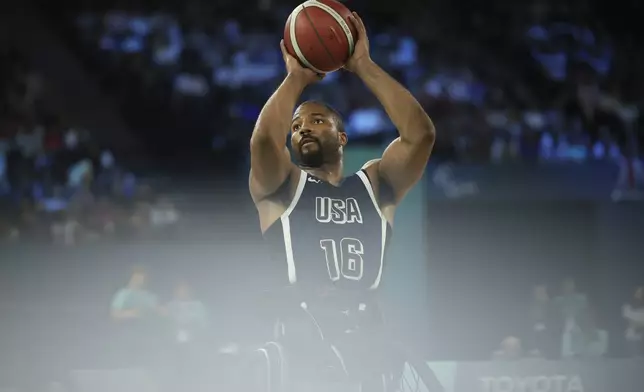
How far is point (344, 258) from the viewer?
10.8 feet

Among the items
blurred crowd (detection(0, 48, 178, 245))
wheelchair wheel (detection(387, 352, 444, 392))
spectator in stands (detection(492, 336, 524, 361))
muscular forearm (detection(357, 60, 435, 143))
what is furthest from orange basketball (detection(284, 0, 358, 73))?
blurred crowd (detection(0, 48, 178, 245))

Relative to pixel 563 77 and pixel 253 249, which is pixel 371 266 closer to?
pixel 253 249

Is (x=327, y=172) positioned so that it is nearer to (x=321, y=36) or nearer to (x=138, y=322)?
(x=321, y=36)

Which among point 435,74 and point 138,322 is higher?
point 435,74

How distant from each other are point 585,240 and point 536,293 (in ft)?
3.41

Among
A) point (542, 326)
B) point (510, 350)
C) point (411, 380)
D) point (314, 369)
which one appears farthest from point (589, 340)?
point (314, 369)

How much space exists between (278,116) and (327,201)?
39 cm

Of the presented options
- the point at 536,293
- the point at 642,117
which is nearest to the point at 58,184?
the point at 536,293

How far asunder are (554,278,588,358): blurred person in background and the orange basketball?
457 cm

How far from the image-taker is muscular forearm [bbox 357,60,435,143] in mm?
3273

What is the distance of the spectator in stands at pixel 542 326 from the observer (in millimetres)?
7074

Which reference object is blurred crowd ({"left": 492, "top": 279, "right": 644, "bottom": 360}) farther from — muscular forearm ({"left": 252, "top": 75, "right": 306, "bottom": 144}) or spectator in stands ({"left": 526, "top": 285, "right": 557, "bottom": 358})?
muscular forearm ({"left": 252, "top": 75, "right": 306, "bottom": 144})

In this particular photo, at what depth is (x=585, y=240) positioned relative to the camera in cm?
812

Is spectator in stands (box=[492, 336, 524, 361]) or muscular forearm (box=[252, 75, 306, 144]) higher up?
muscular forearm (box=[252, 75, 306, 144])
